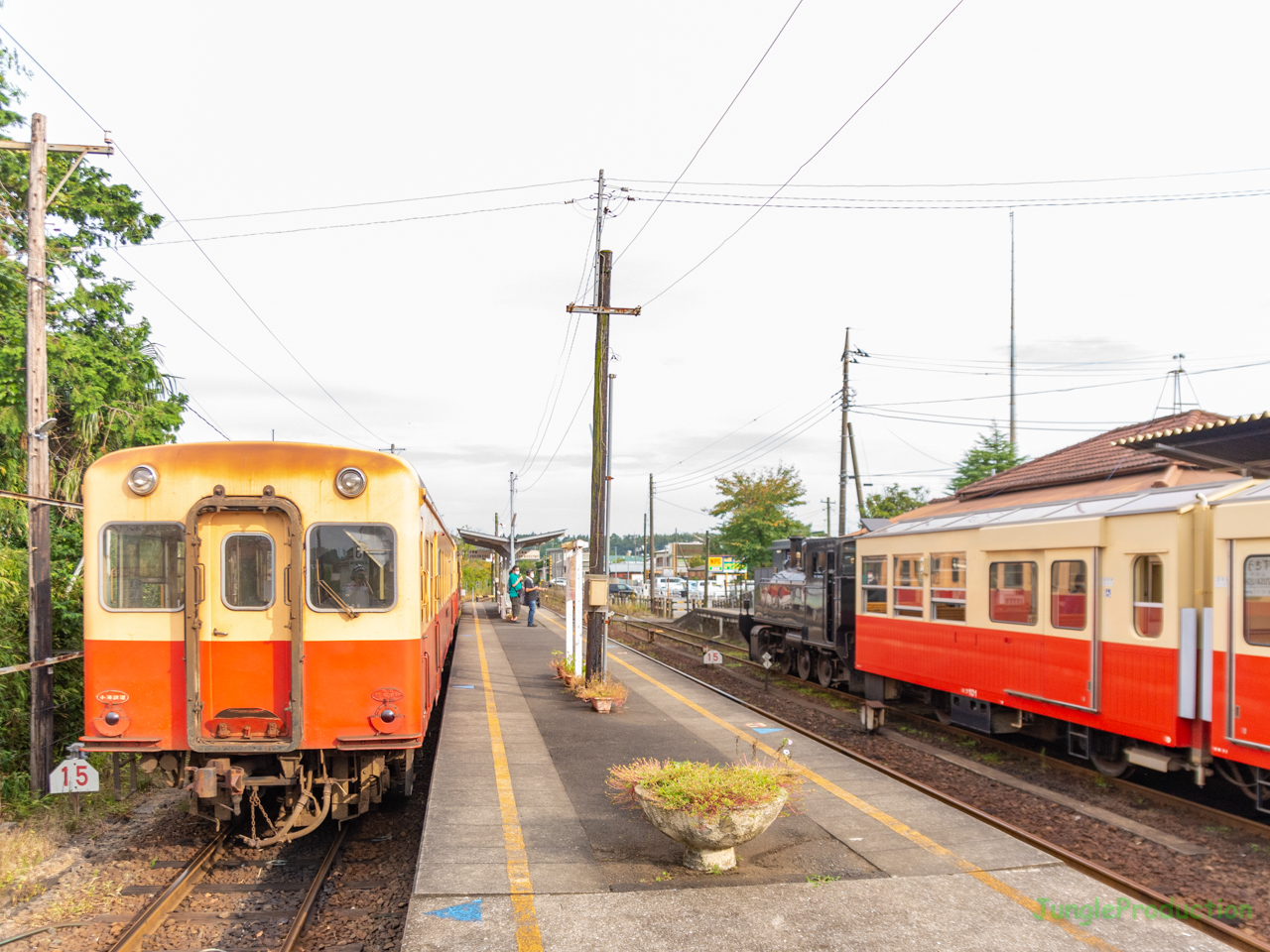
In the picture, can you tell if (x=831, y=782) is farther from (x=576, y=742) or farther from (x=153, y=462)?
(x=153, y=462)

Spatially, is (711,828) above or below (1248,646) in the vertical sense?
below

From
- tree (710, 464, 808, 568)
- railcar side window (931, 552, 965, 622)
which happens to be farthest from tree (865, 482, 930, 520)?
railcar side window (931, 552, 965, 622)

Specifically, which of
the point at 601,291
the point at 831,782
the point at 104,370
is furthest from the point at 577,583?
the point at 104,370

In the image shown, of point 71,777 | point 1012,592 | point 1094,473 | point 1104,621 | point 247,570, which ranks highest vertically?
point 1094,473

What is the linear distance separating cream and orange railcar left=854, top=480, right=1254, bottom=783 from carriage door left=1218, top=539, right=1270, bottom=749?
11 millimetres

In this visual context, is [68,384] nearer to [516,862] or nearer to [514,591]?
[516,862]

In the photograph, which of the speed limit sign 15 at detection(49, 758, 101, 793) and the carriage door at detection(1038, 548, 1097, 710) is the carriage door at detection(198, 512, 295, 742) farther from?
the carriage door at detection(1038, 548, 1097, 710)

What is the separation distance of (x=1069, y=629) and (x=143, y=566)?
8.49 m

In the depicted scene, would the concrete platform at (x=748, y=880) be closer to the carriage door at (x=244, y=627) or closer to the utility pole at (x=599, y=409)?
the carriage door at (x=244, y=627)

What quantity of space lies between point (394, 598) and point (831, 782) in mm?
4334

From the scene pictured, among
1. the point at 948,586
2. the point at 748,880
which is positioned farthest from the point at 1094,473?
the point at 748,880

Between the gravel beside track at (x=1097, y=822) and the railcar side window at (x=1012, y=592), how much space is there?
1.66 metres

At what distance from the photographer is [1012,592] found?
34.6ft

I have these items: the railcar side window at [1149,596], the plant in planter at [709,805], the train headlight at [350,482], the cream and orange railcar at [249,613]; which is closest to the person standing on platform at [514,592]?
the railcar side window at [1149,596]
